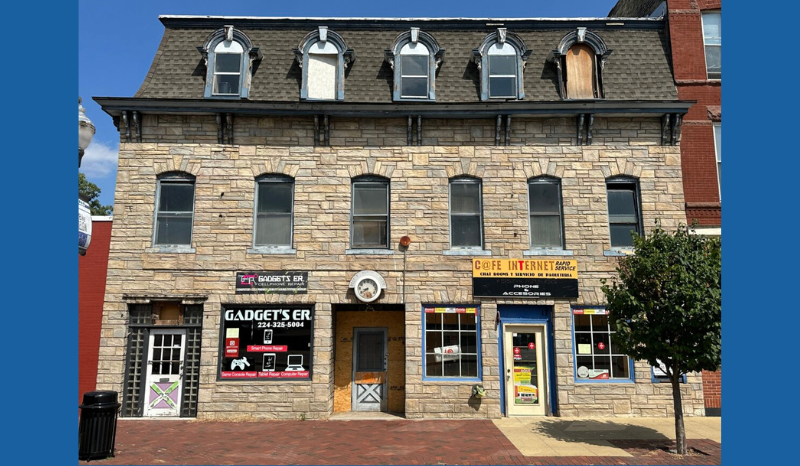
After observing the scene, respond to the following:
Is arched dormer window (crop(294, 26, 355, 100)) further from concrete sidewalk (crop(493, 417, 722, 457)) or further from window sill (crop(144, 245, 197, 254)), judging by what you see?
concrete sidewalk (crop(493, 417, 722, 457))

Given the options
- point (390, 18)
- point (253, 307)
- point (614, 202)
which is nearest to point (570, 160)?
point (614, 202)

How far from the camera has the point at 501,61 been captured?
12.9m

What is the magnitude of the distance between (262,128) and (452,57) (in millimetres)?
5146

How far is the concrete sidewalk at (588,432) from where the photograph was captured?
8836 millimetres

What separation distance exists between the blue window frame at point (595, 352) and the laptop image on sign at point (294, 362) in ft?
20.6

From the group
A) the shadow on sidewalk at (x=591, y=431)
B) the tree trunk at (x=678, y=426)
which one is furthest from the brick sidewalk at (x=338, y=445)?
the shadow on sidewalk at (x=591, y=431)

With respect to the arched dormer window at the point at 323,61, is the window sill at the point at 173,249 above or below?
below

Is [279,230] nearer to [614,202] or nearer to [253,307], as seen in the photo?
[253,307]

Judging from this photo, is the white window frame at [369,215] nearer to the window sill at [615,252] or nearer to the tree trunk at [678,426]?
the window sill at [615,252]

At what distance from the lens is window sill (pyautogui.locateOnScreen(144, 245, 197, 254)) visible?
12.0m

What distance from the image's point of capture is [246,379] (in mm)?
11656

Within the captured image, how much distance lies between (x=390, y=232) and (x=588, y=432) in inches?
234

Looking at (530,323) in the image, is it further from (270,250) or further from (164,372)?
(164,372)

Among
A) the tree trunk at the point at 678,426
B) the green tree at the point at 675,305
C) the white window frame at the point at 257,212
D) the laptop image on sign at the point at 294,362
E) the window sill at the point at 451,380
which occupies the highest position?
the white window frame at the point at 257,212
